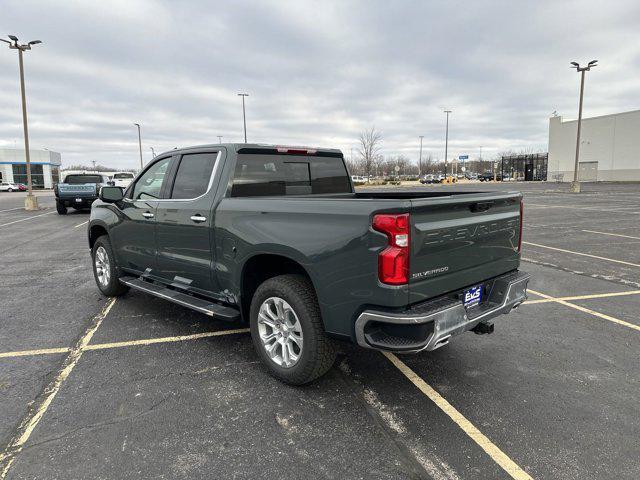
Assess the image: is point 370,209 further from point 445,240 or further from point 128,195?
point 128,195

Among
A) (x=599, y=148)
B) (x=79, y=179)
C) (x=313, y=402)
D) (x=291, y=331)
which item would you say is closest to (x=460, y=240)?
(x=291, y=331)

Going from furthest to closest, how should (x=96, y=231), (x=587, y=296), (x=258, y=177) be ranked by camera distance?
(x=96, y=231) → (x=587, y=296) → (x=258, y=177)

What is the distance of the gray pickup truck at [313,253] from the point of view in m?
2.87

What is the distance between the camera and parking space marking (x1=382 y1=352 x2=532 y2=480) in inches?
98.7

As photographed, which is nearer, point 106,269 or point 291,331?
point 291,331

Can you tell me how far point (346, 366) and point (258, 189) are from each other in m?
1.78

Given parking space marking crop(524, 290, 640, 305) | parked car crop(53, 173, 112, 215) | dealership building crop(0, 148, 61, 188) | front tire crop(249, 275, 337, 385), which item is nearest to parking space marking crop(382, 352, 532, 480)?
front tire crop(249, 275, 337, 385)

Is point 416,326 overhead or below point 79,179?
below

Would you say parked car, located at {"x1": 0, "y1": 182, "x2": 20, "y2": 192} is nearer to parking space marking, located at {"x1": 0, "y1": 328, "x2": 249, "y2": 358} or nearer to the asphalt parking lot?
the asphalt parking lot

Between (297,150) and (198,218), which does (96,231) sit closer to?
(198,218)

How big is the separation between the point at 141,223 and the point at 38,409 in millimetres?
2298

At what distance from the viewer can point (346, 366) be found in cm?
386

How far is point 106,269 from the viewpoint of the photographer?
597cm

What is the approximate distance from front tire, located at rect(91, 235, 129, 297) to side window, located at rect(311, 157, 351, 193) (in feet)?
9.29
